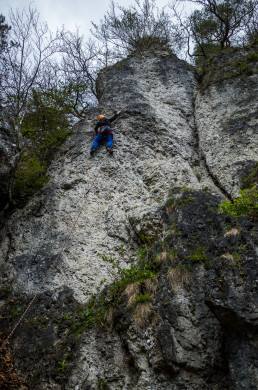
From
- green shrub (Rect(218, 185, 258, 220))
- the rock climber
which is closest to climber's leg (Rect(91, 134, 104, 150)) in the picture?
the rock climber

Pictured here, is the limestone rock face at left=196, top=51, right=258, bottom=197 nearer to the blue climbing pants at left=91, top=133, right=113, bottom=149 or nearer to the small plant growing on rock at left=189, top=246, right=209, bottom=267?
the small plant growing on rock at left=189, top=246, right=209, bottom=267

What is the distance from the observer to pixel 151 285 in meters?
4.99

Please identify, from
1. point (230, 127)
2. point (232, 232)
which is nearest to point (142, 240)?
point (232, 232)

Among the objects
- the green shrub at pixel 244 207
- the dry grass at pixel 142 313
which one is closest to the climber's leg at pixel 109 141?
the green shrub at pixel 244 207

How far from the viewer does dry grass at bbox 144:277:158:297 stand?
4.89 m

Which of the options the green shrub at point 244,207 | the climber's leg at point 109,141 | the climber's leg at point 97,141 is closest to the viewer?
the green shrub at point 244,207

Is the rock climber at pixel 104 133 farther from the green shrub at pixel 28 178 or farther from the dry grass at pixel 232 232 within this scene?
the dry grass at pixel 232 232

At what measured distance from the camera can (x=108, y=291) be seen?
5699 mm

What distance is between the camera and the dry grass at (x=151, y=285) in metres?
4.89

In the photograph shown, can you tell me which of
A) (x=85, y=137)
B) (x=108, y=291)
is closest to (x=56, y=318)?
(x=108, y=291)

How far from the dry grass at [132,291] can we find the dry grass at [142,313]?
0.66 ft

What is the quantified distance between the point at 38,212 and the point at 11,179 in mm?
1190

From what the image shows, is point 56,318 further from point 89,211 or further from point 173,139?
point 173,139

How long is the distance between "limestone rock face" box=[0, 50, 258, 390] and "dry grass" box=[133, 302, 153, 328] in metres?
0.06
